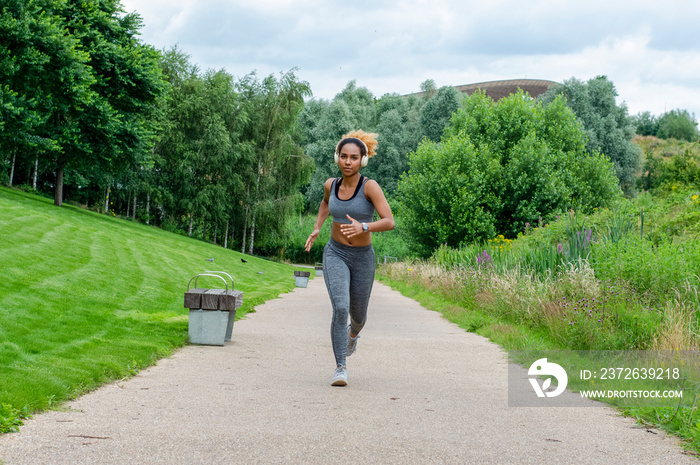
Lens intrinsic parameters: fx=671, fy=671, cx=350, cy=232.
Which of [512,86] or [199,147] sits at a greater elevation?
[512,86]

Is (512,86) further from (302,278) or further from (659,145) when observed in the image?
(302,278)

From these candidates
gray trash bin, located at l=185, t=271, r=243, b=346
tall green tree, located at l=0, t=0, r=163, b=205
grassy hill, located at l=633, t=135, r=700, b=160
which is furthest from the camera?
grassy hill, located at l=633, t=135, r=700, b=160

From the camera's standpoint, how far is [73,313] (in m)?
9.50

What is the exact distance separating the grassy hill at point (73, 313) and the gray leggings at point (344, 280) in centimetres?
203

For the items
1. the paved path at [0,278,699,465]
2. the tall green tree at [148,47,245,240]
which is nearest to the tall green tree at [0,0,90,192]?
the tall green tree at [148,47,245,240]

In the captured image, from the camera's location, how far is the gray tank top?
20.0ft

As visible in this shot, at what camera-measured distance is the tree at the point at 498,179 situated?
95.1 feet

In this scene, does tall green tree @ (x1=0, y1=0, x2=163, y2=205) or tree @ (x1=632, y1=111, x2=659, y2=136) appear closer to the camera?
tall green tree @ (x1=0, y1=0, x2=163, y2=205)

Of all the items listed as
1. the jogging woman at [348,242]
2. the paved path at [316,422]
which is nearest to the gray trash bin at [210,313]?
the paved path at [316,422]

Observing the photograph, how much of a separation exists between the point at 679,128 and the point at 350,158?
387 feet

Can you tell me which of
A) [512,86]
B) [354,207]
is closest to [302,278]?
[354,207]

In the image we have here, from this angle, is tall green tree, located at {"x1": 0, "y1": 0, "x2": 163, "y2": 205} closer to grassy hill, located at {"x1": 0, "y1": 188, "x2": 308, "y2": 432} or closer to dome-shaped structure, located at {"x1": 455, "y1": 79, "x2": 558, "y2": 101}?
grassy hill, located at {"x1": 0, "y1": 188, "x2": 308, "y2": 432}

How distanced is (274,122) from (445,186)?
912 inches

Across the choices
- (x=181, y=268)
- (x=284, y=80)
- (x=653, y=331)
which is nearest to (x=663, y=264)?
(x=653, y=331)
